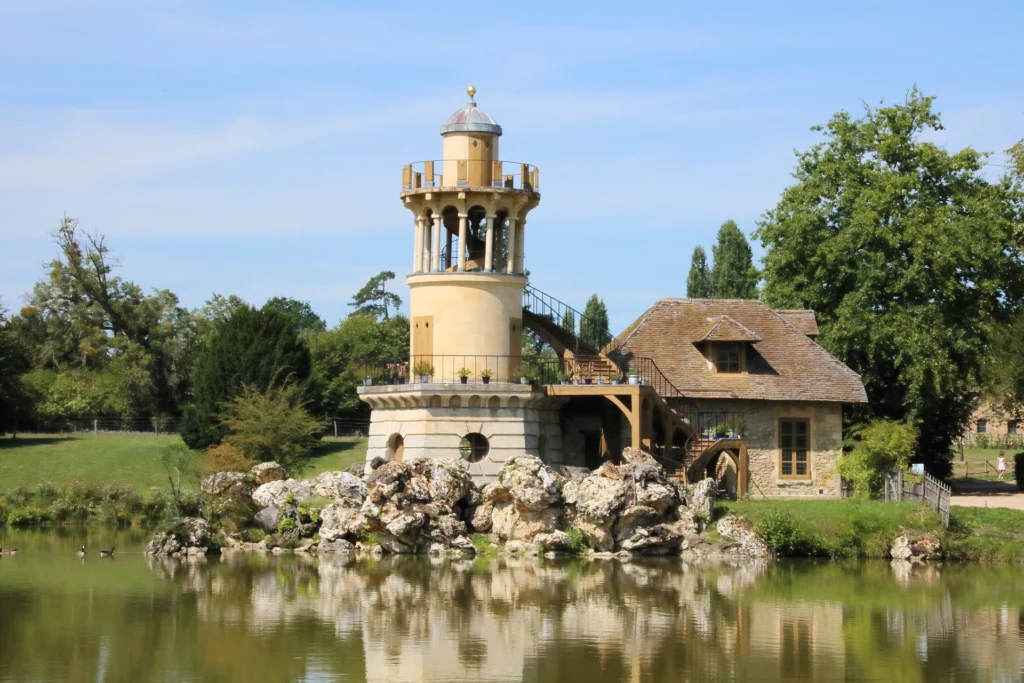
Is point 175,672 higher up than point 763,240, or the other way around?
point 763,240

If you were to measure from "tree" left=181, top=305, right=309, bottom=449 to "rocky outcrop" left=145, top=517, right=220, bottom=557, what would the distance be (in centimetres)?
1993

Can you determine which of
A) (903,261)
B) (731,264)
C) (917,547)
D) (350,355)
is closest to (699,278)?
(731,264)

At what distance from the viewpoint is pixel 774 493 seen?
4531 cm

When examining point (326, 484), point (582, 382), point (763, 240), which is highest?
point (763, 240)

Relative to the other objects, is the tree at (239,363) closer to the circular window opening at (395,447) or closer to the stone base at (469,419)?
the circular window opening at (395,447)

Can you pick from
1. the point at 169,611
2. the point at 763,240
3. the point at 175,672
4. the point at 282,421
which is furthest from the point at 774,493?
the point at 175,672

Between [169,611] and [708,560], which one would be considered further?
[708,560]

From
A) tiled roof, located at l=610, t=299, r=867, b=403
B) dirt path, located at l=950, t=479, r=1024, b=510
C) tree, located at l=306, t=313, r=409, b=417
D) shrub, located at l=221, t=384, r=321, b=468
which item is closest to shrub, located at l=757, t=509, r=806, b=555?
dirt path, located at l=950, t=479, r=1024, b=510

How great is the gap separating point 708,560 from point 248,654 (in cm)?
1595

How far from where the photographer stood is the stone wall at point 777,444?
45.4m

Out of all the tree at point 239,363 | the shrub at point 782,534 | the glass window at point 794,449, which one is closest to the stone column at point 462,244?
the glass window at point 794,449

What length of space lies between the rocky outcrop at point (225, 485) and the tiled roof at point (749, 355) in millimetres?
11722

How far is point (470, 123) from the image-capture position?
45.4 m

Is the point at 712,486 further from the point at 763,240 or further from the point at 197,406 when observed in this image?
the point at 197,406
